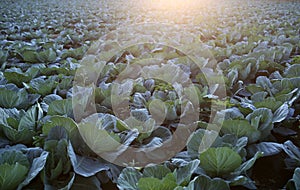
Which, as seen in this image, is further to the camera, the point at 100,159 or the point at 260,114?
the point at 260,114

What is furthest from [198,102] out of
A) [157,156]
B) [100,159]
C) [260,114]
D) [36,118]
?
[36,118]

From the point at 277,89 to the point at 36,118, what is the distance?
129 cm

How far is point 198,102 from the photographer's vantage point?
6.03 feet

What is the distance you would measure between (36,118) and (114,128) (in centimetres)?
36

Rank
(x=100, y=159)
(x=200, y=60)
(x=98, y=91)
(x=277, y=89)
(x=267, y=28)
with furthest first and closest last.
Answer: (x=267, y=28)
(x=200, y=60)
(x=277, y=89)
(x=98, y=91)
(x=100, y=159)

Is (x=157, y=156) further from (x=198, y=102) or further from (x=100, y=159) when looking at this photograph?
(x=198, y=102)

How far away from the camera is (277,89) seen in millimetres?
2016

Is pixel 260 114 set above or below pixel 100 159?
above

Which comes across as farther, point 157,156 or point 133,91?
point 133,91

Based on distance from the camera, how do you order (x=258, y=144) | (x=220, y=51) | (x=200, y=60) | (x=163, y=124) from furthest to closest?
(x=220, y=51)
(x=200, y=60)
(x=163, y=124)
(x=258, y=144)

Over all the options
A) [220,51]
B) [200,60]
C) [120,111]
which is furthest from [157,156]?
[220,51]

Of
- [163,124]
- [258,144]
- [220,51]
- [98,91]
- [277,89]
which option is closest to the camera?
[258,144]

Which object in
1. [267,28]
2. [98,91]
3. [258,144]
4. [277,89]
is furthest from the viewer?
[267,28]

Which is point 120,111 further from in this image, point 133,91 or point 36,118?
point 36,118
